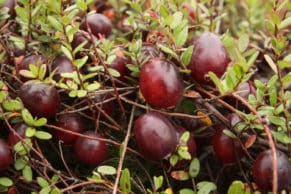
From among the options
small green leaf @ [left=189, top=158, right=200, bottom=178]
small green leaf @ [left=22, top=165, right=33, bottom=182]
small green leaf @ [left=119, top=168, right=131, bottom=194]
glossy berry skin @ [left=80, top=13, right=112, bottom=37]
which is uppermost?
glossy berry skin @ [left=80, top=13, right=112, bottom=37]

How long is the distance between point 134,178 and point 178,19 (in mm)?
416

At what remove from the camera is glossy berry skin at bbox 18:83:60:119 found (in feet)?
3.35

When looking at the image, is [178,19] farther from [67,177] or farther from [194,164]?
[67,177]

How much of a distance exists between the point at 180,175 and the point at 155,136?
15 centimetres

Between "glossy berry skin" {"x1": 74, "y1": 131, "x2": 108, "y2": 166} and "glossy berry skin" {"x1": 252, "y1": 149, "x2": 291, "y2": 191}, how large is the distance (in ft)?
1.17

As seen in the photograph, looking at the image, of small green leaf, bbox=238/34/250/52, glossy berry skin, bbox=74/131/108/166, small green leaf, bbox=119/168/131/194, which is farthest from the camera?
small green leaf, bbox=238/34/250/52

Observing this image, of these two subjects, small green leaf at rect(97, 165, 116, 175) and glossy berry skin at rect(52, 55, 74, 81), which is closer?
small green leaf at rect(97, 165, 116, 175)

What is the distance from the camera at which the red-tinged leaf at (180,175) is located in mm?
1066

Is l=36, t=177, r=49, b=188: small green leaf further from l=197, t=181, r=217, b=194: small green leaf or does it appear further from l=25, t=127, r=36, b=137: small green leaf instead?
l=197, t=181, r=217, b=194: small green leaf

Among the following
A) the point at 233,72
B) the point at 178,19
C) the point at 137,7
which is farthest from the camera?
the point at 137,7

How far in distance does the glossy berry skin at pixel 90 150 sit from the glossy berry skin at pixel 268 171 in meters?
0.36

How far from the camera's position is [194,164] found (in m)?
1.08

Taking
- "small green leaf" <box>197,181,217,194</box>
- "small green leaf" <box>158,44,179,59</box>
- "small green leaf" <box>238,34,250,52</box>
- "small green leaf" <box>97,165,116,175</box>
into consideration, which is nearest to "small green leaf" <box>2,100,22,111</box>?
"small green leaf" <box>97,165,116,175</box>

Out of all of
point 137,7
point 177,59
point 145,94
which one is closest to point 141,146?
point 145,94
